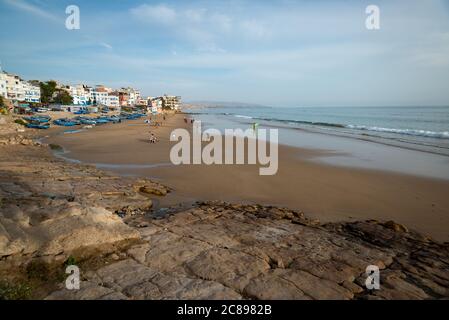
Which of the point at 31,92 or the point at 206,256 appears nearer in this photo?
the point at 206,256

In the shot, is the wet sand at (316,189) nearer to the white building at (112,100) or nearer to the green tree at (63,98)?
the green tree at (63,98)

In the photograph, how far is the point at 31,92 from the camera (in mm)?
84500

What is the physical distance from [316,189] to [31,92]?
9856 cm

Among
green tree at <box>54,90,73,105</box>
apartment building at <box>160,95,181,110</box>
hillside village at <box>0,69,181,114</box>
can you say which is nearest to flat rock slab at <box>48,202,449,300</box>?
hillside village at <box>0,69,181,114</box>

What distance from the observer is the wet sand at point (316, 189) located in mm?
9039

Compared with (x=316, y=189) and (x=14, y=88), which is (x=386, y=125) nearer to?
(x=316, y=189)

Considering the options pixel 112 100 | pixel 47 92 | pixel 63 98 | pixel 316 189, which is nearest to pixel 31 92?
pixel 47 92

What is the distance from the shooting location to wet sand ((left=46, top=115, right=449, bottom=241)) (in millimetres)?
9039

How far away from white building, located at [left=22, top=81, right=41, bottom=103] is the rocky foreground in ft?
307

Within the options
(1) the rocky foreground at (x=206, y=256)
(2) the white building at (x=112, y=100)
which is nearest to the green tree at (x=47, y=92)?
(2) the white building at (x=112, y=100)

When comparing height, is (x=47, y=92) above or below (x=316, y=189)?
above

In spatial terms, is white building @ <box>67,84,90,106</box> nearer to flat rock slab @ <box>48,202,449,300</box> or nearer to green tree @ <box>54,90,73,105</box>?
green tree @ <box>54,90,73,105</box>

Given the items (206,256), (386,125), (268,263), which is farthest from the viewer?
(386,125)

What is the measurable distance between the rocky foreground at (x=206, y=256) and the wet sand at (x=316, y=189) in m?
1.64
